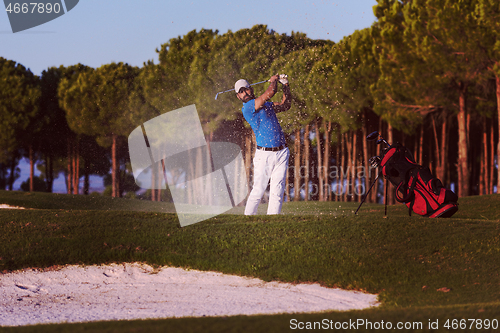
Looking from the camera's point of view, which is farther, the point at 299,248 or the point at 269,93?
the point at 269,93

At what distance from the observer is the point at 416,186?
1026 centimetres

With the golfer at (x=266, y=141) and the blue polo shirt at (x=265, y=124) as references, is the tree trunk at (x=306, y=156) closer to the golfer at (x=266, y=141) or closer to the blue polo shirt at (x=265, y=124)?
the golfer at (x=266, y=141)

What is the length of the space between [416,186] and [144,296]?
19.0 ft

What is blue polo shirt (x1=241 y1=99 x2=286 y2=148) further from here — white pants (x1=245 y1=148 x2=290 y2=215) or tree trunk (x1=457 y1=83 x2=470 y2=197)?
tree trunk (x1=457 y1=83 x2=470 y2=197)

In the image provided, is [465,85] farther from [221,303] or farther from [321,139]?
[221,303]

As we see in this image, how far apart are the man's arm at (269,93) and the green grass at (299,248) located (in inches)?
97.3

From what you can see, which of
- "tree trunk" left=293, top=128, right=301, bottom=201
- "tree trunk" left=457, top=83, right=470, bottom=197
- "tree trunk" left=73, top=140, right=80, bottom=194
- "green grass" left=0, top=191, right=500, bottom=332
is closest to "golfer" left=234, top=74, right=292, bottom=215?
"green grass" left=0, top=191, right=500, bottom=332

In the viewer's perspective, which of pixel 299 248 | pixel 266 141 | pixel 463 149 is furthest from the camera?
pixel 463 149

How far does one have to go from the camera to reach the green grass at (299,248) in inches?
317

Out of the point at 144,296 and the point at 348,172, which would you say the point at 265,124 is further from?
the point at 348,172

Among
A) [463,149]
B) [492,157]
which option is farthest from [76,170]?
[492,157]

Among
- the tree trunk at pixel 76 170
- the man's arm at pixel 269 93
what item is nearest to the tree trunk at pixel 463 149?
the man's arm at pixel 269 93

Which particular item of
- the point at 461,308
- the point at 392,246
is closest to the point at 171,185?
the point at 392,246

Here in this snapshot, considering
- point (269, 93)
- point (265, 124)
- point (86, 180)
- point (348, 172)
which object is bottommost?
point (86, 180)
